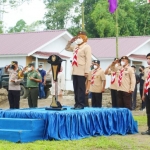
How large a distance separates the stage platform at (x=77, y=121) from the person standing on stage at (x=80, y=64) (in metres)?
0.53

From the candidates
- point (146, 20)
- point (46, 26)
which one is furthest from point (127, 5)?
point (46, 26)

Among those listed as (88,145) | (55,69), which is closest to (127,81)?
(55,69)

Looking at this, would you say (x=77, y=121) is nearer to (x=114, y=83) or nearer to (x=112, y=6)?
(x=114, y=83)

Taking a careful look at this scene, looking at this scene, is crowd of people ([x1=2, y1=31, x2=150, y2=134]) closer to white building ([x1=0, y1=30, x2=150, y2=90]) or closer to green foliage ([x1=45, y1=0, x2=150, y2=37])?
white building ([x1=0, y1=30, x2=150, y2=90])

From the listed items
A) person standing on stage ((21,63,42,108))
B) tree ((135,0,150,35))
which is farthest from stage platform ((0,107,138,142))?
tree ((135,0,150,35))

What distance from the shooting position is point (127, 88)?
1229cm

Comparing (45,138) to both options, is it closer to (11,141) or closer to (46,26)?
(11,141)

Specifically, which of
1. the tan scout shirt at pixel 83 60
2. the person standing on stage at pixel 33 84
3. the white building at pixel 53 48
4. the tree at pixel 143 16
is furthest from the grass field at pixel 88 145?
the tree at pixel 143 16

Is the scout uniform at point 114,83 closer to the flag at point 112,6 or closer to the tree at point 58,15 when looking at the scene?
the flag at point 112,6

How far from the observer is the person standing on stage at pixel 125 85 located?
12250 mm

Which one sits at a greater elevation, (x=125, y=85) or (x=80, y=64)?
(x=80, y=64)

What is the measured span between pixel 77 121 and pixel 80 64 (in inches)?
51.9

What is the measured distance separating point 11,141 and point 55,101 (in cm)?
161

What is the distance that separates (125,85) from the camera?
12.3 meters
